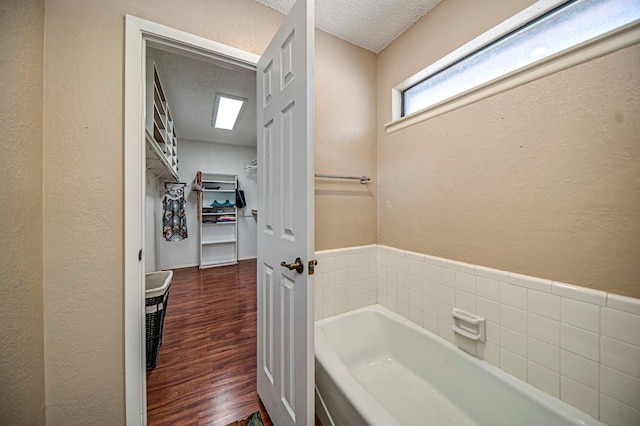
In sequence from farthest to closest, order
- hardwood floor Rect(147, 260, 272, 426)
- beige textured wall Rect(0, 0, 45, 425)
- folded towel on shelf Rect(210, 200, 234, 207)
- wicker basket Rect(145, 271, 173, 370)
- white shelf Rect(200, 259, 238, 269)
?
1. folded towel on shelf Rect(210, 200, 234, 207)
2. white shelf Rect(200, 259, 238, 269)
3. wicker basket Rect(145, 271, 173, 370)
4. hardwood floor Rect(147, 260, 272, 426)
5. beige textured wall Rect(0, 0, 45, 425)

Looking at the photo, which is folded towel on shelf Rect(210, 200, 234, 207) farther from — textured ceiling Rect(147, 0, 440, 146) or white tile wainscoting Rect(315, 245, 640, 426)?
white tile wainscoting Rect(315, 245, 640, 426)

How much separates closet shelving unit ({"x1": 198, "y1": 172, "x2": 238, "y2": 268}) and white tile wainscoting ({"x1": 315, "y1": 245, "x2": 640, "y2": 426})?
145 inches

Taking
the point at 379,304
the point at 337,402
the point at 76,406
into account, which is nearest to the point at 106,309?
the point at 76,406

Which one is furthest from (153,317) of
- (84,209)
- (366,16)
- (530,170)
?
(366,16)

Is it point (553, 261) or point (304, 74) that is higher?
point (304, 74)

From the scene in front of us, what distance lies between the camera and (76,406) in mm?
1000

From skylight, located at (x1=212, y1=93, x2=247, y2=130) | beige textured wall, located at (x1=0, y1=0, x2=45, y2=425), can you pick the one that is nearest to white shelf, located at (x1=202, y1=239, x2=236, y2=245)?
skylight, located at (x1=212, y1=93, x2=247, y2=130)

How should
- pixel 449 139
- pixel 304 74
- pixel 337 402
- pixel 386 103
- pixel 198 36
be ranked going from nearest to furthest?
pixel 304 74 < pixel 337 402 < pixel 198 36 < pixel 449 139 < pixel 386 103

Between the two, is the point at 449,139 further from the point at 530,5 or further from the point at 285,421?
the point at 285,421

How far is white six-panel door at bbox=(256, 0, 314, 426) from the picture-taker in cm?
93

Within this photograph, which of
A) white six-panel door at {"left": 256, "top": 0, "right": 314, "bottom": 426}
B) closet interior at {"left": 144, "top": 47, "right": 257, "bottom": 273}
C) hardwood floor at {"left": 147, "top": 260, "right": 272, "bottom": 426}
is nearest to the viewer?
white six-panel door at {"left": 256, "top": 0, "right": 314, "bottom": 426}

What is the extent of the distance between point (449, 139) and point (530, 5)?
62 centimetres

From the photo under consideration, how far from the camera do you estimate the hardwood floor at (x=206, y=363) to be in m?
1.36

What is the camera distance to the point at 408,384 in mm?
1359
